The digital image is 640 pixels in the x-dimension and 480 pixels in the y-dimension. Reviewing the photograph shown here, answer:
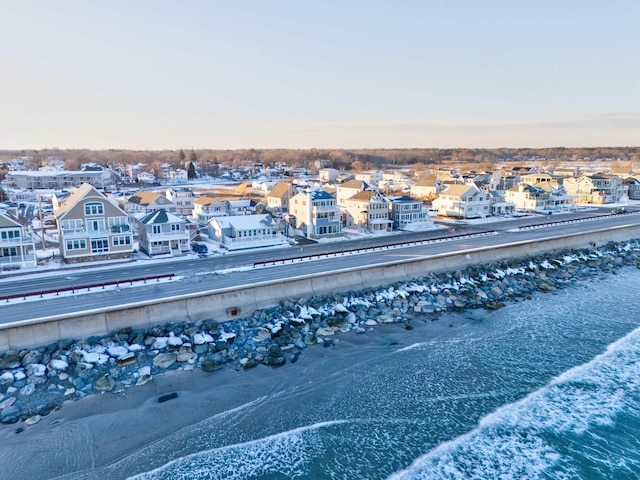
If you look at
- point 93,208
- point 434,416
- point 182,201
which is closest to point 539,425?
point 434,416

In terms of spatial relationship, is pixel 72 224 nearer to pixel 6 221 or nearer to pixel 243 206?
pixel 6 221

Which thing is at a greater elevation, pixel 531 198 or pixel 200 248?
pixel 531 198

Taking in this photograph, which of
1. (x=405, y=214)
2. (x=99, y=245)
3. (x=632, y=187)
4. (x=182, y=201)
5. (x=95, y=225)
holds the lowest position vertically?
(x=99, y=245)

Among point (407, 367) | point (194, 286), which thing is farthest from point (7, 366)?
point (407, 367)

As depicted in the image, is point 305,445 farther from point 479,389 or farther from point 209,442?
point 479,389

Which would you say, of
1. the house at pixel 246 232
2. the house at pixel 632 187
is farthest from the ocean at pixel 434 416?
the house at pixel 632 187

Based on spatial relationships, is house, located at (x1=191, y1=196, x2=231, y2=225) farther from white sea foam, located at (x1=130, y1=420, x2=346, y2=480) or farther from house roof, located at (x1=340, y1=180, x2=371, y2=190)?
white sea foam, located at (x1=130, y1=420, x2=346, y2=480)
